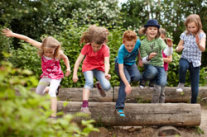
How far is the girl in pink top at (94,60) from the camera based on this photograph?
438cm

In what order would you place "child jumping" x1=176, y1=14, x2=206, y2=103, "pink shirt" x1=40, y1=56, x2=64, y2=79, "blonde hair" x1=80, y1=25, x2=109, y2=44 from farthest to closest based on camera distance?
"child jumping" x1=176, y1=14, x2=206, y2=103 < "pink shirt" x1=40, y1=56, x2=64, y2=79 < "blonde hair" x1=80, y1=25, x2=109, y2=44

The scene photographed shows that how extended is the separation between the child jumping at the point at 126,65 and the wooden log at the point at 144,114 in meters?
0.21

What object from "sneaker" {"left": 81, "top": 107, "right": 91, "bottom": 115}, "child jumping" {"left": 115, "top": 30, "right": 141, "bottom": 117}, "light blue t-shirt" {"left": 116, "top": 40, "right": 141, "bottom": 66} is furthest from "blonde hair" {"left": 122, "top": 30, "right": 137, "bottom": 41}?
"sneaker" {"left": 81, "top": 107, "right": 91, "bottom": 115}

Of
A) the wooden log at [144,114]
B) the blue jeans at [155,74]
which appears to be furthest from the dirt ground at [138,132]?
the blue jeans at [155,74]

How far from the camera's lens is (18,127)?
1575 millimetres

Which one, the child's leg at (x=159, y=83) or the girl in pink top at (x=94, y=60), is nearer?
the girl in pink top at (x=94, y=60)

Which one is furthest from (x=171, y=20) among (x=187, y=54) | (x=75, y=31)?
(x=187, y=54)

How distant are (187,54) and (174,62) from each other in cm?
233

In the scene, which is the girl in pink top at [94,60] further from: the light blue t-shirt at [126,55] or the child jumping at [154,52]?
the child jumping at [154,52]

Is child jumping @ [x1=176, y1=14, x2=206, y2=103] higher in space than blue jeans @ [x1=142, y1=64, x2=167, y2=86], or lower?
higher

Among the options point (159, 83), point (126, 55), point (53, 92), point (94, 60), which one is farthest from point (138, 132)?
point (53, 92)

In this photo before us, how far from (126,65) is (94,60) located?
0.54 m

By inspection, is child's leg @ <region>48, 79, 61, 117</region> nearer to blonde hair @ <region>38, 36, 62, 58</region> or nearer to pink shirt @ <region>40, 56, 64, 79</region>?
pink shirt @ <region>40, 56, 64, 79</region>

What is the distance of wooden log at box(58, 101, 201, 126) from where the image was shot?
180 inches
